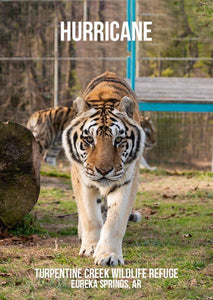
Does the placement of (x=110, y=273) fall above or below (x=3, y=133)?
below

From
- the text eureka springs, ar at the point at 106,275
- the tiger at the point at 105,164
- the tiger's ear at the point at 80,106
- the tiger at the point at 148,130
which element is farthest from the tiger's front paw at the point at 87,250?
the tiger at the point at 148,130

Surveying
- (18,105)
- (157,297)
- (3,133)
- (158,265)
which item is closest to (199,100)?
(3,133)

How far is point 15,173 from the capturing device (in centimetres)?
428

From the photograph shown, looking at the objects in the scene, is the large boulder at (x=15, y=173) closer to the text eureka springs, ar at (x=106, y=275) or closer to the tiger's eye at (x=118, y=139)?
the tiger's eye at (x=118, y=139)

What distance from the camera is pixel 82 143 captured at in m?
3.69

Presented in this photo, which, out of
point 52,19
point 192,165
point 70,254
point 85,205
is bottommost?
point 192,165

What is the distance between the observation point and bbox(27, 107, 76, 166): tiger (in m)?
9.56

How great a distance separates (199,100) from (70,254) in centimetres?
326

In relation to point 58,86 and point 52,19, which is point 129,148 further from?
point 52,19

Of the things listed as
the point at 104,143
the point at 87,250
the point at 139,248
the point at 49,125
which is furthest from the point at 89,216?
the point at 49,125

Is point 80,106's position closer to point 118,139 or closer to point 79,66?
point 118,139

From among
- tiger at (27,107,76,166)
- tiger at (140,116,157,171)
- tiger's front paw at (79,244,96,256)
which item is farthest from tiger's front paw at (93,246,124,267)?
tiger at (140,116,157,171)

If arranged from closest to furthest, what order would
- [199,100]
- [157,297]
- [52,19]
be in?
[157,297] → [199,100] → [52,19]

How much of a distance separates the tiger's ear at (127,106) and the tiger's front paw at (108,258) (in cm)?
90
